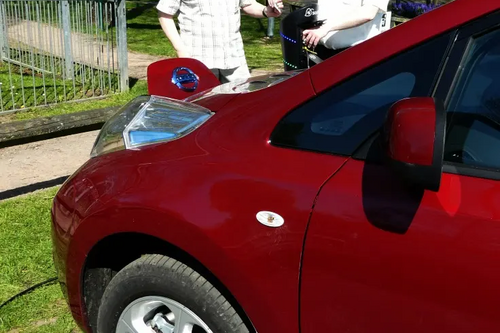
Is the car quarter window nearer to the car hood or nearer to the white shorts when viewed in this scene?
the car hood

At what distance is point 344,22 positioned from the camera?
3832 millimetres

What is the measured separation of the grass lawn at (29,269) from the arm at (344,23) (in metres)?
2.02

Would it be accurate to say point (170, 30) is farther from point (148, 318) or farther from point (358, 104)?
point (358, 104)

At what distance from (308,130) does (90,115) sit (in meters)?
2.87

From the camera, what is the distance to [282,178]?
210cm

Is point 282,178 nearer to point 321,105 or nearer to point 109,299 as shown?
point 321,105

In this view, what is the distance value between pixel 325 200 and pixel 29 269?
257 centimetres

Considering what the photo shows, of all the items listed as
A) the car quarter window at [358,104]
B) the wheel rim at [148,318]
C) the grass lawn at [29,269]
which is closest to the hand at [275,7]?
the grass lawn at [29,269]

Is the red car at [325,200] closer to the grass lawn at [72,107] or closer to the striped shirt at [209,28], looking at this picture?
the striped shirt at [209,28]

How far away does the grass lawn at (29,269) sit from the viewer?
3.46 m

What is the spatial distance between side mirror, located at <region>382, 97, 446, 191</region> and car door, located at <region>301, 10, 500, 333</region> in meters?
0.12

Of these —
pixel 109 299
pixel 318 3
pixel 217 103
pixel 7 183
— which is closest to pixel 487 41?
pixel 217 103

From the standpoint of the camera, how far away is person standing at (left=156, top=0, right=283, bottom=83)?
4.38m

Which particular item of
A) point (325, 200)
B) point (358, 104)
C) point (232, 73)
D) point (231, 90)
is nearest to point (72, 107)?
point (232, 73)
